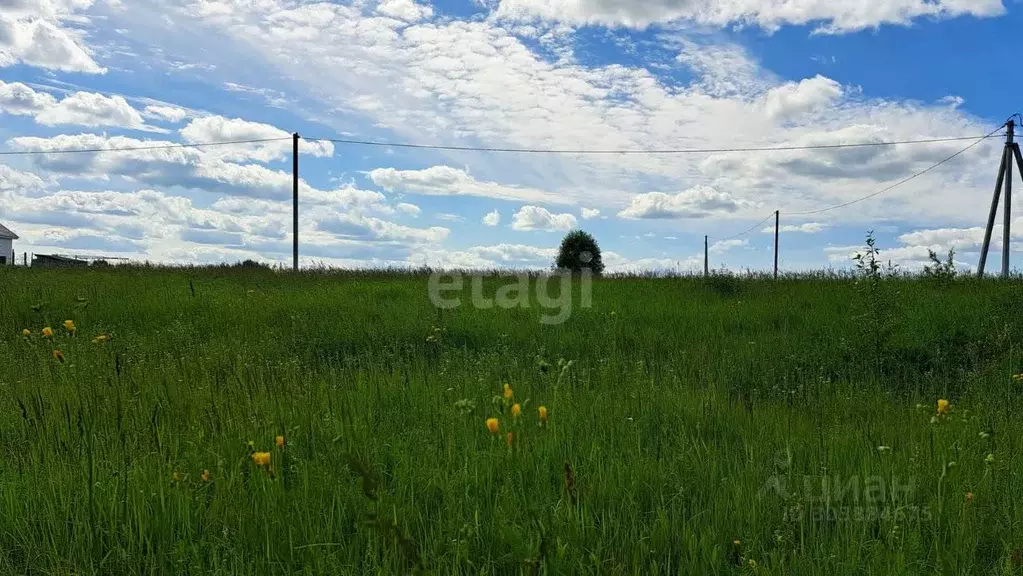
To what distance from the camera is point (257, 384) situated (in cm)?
475

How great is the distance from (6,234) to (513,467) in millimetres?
64848

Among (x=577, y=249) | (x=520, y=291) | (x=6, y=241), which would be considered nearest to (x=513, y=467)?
(x=520, y=291)

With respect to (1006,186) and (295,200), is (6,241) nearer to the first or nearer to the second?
(295,200)

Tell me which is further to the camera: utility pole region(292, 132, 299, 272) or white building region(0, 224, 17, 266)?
white building region(0, 224, 17, 266)

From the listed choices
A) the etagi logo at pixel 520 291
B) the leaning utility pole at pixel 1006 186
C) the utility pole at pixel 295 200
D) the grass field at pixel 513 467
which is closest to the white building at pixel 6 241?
the utility pole at pixel 295 200

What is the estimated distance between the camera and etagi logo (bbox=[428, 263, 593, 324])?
9.85 metres

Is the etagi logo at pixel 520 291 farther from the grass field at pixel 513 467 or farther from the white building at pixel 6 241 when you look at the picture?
the white building at pixel 6 241

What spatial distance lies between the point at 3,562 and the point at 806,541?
9.58 ft

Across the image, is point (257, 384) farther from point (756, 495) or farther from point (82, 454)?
point (756, 495)

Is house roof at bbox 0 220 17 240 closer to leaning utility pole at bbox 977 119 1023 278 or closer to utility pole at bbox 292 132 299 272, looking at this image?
utility pole at bbox 292 132 299 272

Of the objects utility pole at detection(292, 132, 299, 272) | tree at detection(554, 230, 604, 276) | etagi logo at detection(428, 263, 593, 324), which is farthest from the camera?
tree at detection(554, 230, 604, 276)

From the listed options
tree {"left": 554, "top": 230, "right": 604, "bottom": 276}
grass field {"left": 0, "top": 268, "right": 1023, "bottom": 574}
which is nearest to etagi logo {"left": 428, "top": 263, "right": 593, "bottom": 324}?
grass field {"left": 0, "top": 268, "right": 1023, "bottom": 574}

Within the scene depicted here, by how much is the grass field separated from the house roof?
2301 inches

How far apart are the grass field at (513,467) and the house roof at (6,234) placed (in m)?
58.4
